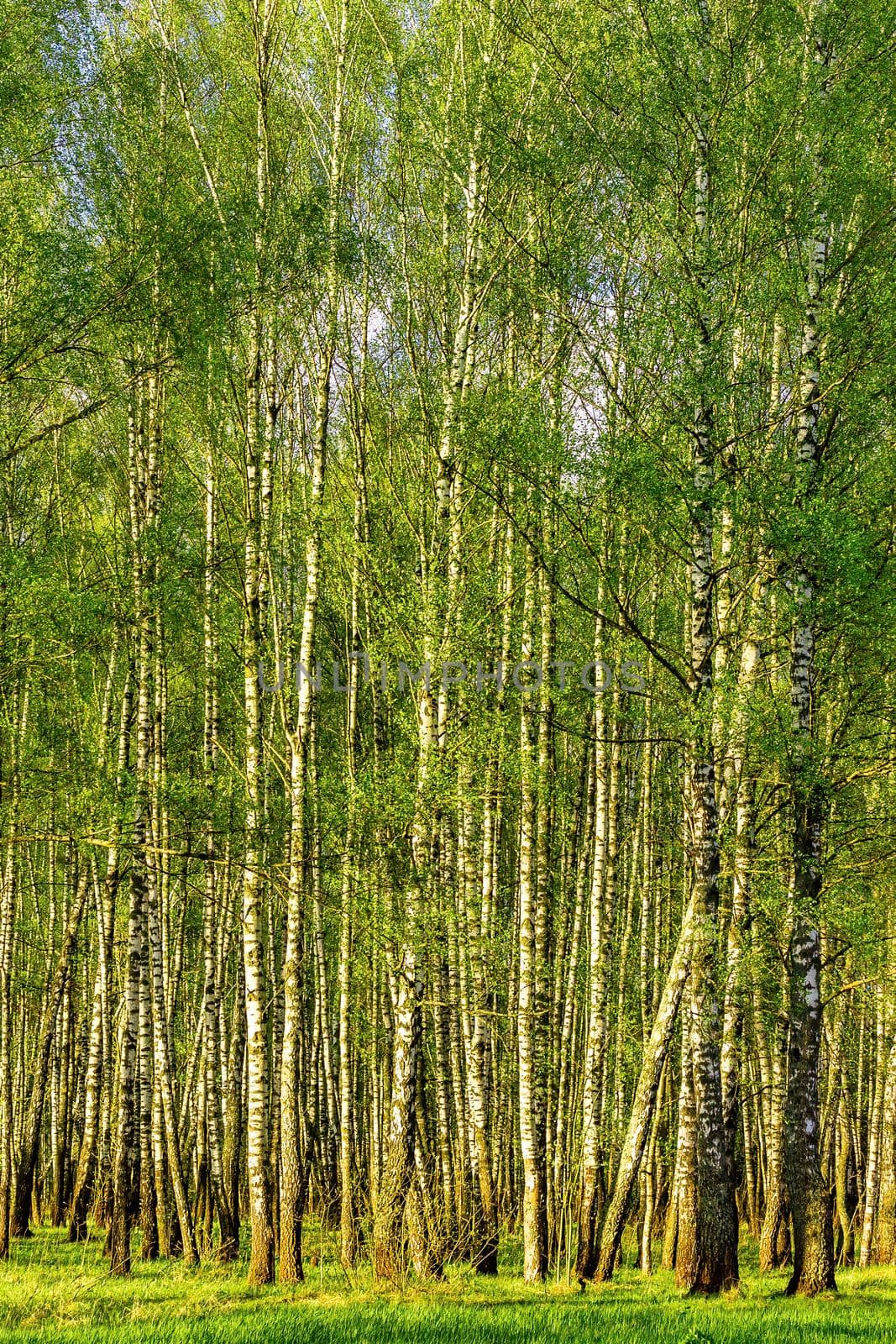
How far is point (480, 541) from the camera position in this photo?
14.9m

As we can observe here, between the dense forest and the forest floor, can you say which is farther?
the dense forest

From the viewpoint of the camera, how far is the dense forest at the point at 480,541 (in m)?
10.7

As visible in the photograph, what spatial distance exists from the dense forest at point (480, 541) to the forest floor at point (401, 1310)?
561mm

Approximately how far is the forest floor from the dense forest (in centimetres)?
56

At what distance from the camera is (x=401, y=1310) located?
885 cm

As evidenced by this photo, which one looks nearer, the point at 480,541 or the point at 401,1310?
the point at 401,1310

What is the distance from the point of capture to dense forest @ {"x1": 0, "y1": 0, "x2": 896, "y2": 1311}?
35.1ft

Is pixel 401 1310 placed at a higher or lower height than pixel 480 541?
lower

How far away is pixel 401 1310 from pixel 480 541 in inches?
371

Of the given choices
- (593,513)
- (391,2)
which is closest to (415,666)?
(593,513)

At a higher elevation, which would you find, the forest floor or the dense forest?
the dense forest

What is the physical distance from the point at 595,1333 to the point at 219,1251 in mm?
6939

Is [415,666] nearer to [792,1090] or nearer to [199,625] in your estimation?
[199,625]

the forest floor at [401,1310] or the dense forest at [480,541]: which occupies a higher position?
the dense forest at [480,541]
